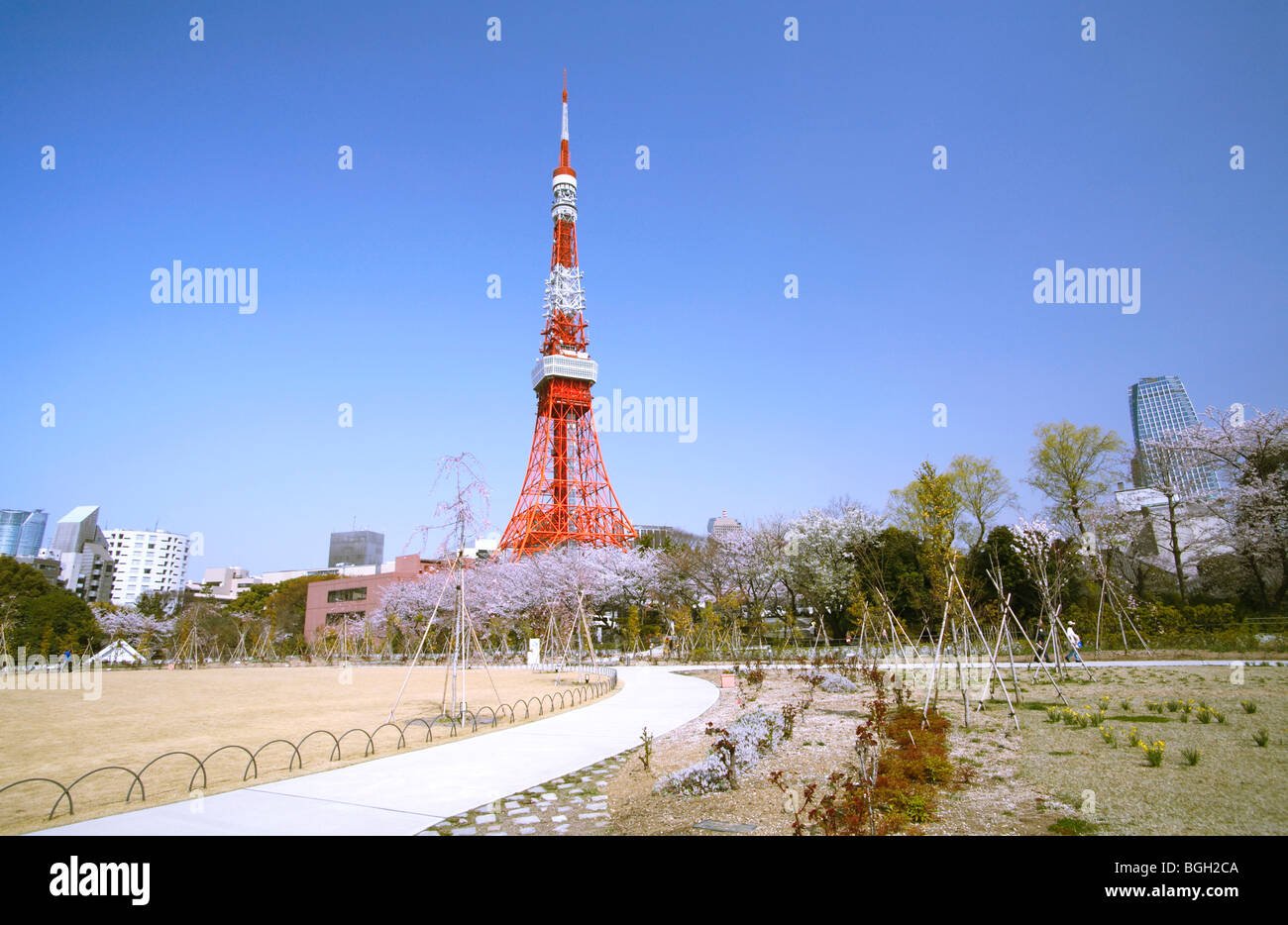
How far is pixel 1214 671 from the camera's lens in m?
13.7

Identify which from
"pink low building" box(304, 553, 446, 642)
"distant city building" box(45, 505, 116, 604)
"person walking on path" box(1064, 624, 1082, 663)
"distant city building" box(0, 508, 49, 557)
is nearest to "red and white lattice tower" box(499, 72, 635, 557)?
"pink low building" box(304, 553, 446, 642)

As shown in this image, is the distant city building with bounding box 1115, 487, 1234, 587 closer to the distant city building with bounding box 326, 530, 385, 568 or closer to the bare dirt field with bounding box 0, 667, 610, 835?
the bare dirt field with bounding box 0, 667, 610, 835

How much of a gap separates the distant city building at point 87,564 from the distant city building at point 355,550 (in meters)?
32.6

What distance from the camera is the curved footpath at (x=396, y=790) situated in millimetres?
5117

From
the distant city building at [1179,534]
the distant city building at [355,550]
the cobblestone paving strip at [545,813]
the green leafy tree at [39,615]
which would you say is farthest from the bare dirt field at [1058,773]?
the distant city building at [355,550]

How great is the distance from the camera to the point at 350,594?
60500mm

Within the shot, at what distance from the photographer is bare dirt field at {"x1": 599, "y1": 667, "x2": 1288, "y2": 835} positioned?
15.9 feet

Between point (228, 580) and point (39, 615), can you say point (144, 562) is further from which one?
point (39, 615)

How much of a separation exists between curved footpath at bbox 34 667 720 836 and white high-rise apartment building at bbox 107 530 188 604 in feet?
406

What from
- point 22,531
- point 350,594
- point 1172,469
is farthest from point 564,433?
point 22,531

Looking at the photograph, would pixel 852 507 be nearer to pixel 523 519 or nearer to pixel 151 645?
pixel 523 519

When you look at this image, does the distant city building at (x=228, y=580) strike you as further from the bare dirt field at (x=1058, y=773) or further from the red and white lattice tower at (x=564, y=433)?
the bare dirt field at (x=1058, y=773)
